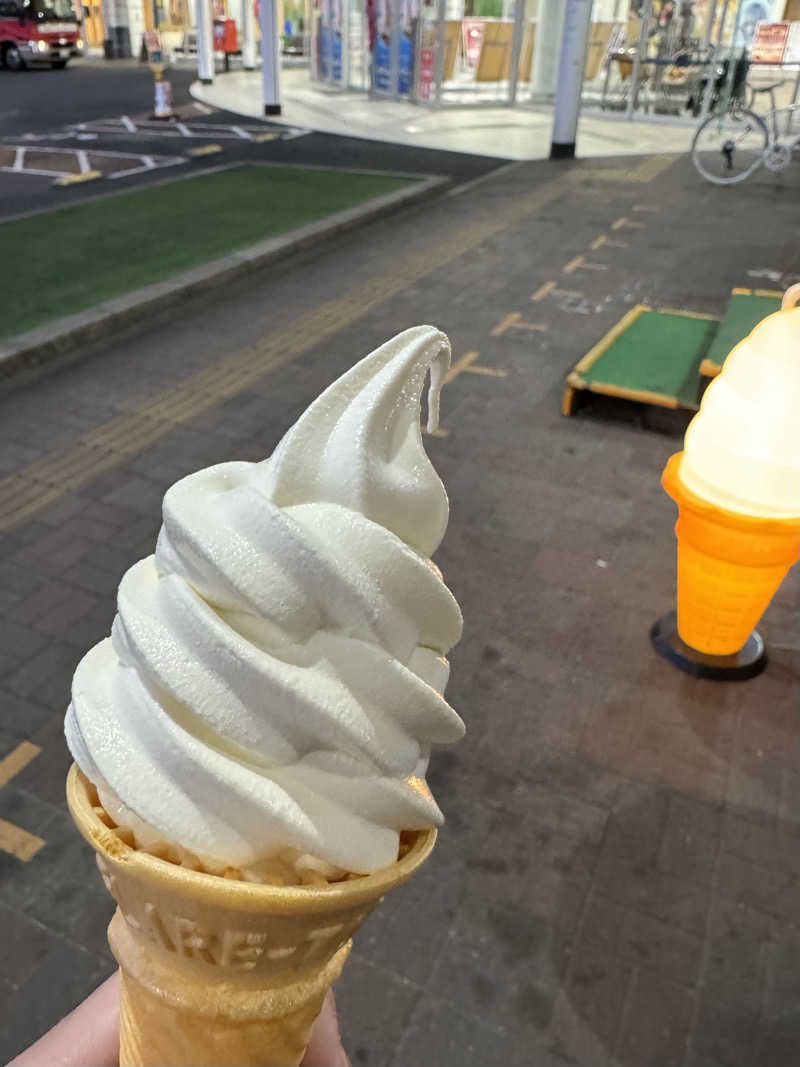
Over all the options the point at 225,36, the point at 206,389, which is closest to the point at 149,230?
the point at 206,389

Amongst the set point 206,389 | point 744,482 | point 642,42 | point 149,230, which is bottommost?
point 206,389

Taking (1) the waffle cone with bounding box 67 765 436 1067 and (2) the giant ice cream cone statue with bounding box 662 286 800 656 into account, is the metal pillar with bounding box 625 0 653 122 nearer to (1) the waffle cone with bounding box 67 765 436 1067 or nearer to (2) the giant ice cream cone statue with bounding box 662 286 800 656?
(2) the giant ice cream cone statue with bounding box 662 286 800 656

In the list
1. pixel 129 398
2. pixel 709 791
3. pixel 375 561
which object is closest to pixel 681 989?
pixel 709 791

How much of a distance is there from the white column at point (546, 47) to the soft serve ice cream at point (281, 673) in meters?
22.6

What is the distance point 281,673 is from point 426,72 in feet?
75.0

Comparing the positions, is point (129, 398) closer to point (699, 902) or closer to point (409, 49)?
point (699, 902)

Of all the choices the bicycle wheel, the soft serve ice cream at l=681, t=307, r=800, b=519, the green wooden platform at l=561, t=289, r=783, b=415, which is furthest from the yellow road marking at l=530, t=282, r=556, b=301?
the bicycle wheel

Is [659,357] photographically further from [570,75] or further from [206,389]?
[570,75]

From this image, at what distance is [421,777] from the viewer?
161 centimetres

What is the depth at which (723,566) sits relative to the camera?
3.49 metres

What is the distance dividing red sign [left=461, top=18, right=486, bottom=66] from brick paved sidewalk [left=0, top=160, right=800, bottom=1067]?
61.6 feet

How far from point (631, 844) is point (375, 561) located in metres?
2.04

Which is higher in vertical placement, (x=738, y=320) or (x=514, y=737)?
(x=738, y=320)

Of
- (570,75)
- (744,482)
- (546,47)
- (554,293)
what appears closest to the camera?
(744,482)
